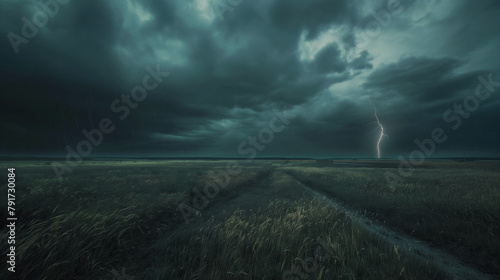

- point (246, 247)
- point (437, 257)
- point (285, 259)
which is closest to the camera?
point (285, 259)

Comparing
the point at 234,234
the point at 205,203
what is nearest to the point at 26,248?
the point at 234,234

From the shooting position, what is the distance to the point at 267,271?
13.9 feet

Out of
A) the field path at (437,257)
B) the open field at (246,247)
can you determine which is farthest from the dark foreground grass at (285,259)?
the field path at (437,257)

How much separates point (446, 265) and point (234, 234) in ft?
21.9

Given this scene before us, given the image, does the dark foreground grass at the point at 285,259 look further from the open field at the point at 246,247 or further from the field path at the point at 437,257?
the field path at the point at 437,257

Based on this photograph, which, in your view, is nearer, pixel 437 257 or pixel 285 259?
pixel 285 259

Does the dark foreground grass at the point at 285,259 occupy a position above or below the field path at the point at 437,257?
above

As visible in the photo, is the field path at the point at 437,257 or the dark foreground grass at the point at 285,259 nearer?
the dark foreground grass at the point at 285,259

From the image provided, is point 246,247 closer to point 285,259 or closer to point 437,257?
point 285,259

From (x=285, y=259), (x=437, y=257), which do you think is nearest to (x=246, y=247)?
(x=285, y=259)

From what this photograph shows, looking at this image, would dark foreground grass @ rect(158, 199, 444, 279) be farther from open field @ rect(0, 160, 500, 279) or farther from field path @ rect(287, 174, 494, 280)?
field path @ rect(287, 174, 494, 280)

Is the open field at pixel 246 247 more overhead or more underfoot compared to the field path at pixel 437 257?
more overhead

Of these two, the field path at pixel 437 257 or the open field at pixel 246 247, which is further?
the field path at pixel 437 257

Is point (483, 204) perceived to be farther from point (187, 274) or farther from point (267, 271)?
point (187, 274)
